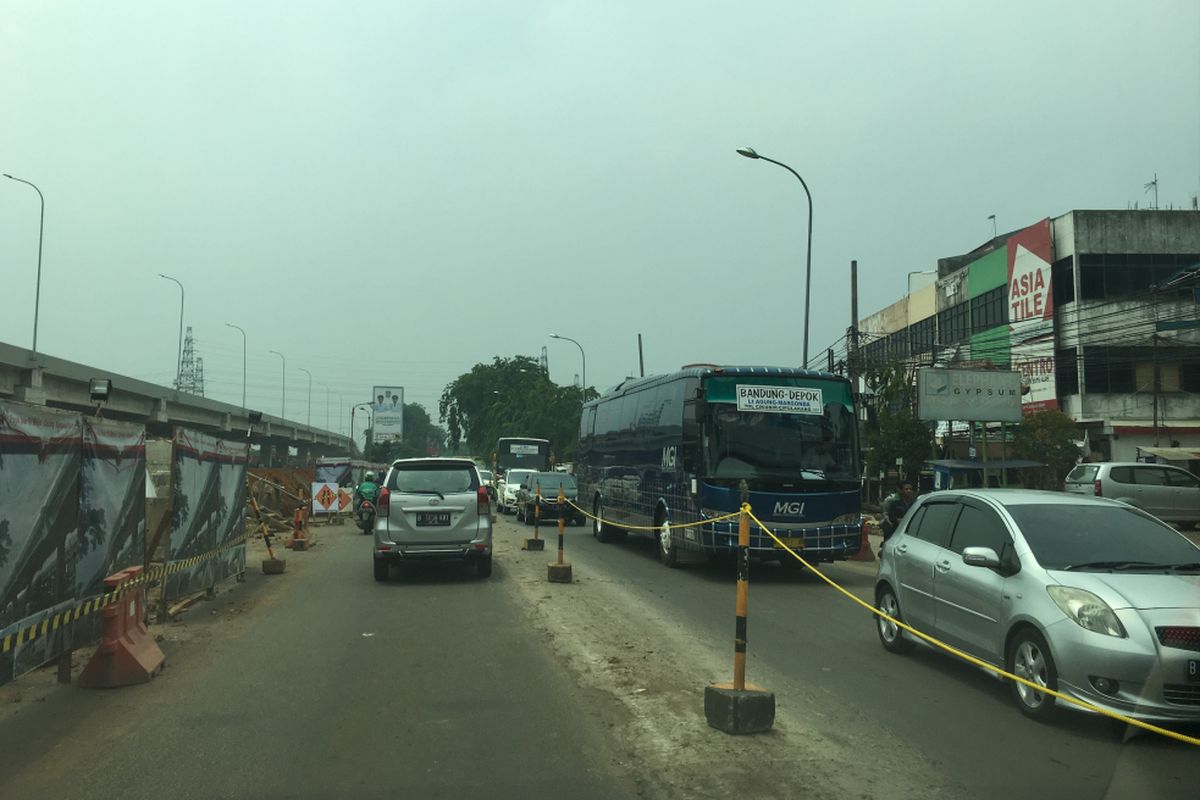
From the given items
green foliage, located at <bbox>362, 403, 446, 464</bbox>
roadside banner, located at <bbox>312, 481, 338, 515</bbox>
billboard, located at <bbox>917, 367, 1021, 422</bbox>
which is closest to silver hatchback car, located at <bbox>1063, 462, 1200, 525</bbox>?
billboard, located at <bbox>917, 367, 1021, 422</bbox>

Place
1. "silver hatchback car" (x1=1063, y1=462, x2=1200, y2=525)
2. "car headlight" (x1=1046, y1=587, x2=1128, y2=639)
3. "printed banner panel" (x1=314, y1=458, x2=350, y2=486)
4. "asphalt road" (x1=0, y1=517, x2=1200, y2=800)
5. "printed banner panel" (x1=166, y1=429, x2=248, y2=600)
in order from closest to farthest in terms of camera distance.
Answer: "asphalt road" (x1=0, y1=517, x2=1200, y2=800) → "car headlight" (x1=1046, y1=587, x2=1128, y2=639) → "printed banner panel" (x1=166, y1=429, x2=248, y2=600) → "silver hatchback car" (x1=1063, y1=462, x2=1200, y2=525) → "printed banner panel" (x1=314, y1=458, x2=350, y2=486)

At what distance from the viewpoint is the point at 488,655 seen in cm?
890

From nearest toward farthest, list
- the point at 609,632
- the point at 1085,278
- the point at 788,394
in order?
1. the point at 609,632
2. the point at 788,394
3. the point at 1085,278

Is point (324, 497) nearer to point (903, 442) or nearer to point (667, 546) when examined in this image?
point (667, 546)

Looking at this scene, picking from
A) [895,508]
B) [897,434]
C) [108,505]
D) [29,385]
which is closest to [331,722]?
[108,505]

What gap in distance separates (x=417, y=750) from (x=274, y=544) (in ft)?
65.1

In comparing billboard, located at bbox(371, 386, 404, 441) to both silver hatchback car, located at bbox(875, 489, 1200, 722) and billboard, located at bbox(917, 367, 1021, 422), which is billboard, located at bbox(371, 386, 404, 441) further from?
silver hatchback car, located at bbox(875, 489, 1200, 722)

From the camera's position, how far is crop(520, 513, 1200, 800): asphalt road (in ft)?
17.7

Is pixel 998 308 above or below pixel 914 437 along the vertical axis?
above

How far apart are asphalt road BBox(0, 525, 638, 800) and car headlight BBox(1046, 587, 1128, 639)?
3.14 m

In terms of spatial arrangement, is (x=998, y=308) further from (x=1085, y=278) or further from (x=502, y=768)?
(x=502, y=768)

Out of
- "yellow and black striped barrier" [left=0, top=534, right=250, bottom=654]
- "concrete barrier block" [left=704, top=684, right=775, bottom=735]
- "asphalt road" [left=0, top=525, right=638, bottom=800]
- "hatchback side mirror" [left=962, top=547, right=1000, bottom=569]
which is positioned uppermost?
"hatchback side mirror" [left=962, top=547, right=1000, bottom=569]

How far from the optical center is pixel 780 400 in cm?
1520

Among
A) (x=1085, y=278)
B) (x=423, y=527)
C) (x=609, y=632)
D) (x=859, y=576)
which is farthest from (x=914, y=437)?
(x=609, y=632)
